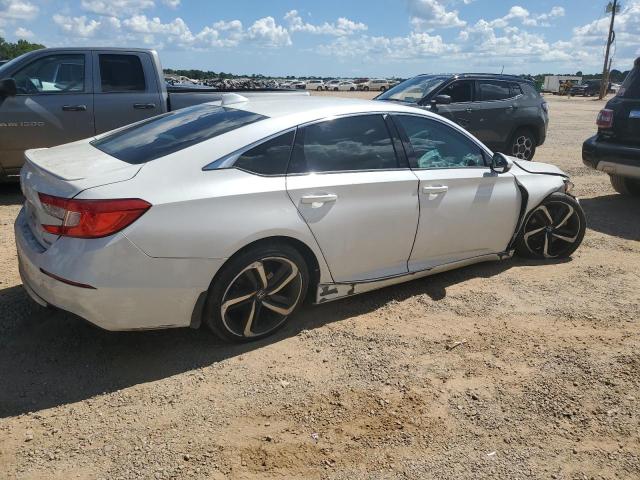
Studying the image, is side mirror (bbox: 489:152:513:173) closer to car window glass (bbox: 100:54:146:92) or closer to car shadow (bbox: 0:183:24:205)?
car window glass (bbox: 100:54:146:92)

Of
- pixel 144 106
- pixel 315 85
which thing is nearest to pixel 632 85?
pixel 144 106

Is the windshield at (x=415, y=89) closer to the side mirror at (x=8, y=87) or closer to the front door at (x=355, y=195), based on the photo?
the front door at (x=355, y=195)

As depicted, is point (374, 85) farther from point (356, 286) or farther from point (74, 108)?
point (356, 286)

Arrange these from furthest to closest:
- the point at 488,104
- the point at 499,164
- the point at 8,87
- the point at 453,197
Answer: the point at 488,104 < the point at 8,87 < the point at 499,164 < the point at 453,197

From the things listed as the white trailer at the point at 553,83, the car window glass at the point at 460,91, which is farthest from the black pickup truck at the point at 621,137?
the white trailer at the point at 553,83

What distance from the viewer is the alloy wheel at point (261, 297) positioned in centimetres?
338

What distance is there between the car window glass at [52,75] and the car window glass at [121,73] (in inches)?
10.7

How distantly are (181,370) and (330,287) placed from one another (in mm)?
1099

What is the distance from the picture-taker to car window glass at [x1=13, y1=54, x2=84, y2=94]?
693cm

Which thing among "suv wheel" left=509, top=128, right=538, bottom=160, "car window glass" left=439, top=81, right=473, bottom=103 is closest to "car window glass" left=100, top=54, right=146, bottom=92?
"car window glass" left=439, top=81, right=473, bottom=103

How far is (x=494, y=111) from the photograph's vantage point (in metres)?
9.56

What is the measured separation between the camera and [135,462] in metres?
2.54

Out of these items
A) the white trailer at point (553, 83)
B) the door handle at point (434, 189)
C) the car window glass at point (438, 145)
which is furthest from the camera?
the white trailer at point (553, 83)

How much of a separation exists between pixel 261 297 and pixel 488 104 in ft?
24.1
